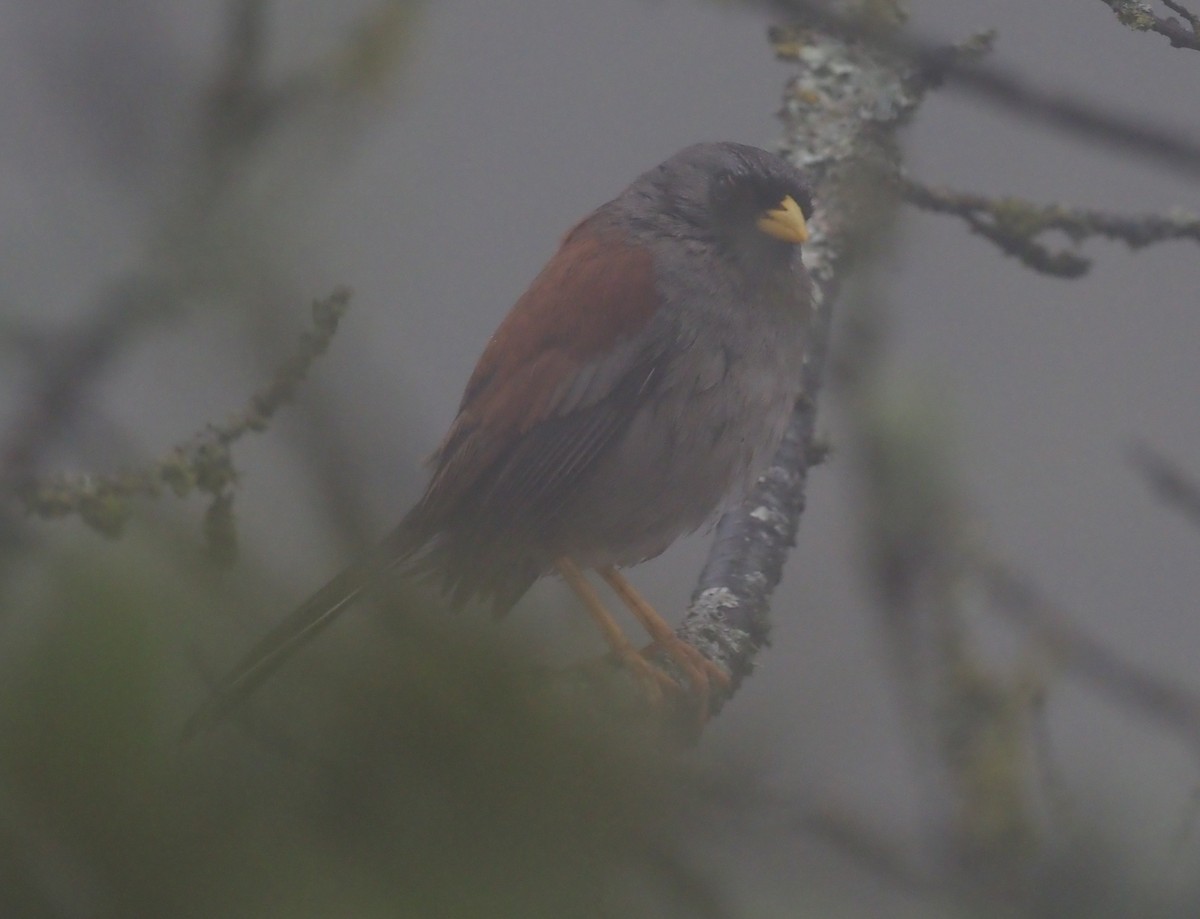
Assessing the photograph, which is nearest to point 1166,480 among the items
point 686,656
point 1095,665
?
point 1095,665

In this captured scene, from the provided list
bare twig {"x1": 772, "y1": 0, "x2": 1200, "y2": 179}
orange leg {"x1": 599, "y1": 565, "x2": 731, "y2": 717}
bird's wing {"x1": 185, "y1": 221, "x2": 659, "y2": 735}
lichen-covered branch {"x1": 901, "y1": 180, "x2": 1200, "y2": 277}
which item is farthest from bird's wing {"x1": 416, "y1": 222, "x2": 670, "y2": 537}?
bare twig {"x1": 772, "y1": 0, "x2": 1200, "y2": 179}

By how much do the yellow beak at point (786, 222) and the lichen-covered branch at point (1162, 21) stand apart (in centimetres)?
109

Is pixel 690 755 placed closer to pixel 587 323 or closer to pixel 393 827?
pixel 393 827

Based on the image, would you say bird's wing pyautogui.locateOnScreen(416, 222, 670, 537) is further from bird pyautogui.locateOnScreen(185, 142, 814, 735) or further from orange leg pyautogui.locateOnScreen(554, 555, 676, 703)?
orange leg pyautogui.locateOnScreen(554, 555, 676, 703)

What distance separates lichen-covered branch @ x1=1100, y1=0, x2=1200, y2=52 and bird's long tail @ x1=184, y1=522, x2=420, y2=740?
1.12 m

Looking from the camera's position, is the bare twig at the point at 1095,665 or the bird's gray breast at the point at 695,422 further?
the bird's gray breast at the point at 695,422

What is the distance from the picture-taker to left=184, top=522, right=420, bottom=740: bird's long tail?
1.35 ft

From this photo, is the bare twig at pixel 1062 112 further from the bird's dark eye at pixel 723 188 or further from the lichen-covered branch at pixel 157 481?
the bird's dark eye at pixel 723 188

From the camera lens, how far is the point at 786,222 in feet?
8.12

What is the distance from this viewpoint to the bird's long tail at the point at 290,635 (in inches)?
16.2

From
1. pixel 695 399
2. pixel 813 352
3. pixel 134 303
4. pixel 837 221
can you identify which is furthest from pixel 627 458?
pixel 134 303

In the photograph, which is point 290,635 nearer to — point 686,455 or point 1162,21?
point 1162,21

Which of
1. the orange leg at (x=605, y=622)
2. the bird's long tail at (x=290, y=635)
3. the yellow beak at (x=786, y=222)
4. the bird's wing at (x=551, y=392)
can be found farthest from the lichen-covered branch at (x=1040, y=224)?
the bird's long tail at (x=290, y=635)

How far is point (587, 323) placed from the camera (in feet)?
7.67
